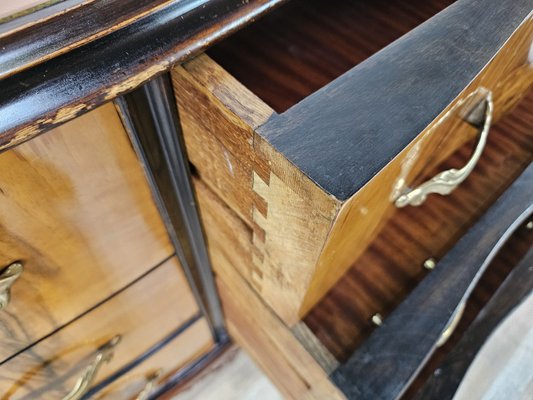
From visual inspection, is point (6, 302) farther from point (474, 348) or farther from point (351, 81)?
point (474, 348)

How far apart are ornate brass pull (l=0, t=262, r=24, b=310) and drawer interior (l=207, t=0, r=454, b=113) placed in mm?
229

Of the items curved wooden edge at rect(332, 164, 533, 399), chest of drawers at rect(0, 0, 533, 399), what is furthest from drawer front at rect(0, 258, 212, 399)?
curved wooden edge at rect(332, 164, 533, 399)

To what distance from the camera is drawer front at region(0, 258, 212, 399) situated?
16.3 inches

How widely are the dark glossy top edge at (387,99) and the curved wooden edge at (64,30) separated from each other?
0.10 metres

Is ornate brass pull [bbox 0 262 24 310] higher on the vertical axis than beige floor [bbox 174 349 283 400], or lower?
higher

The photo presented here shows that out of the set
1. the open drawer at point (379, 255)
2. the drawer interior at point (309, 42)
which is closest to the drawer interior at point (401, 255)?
the open drawer at point (379, 255)

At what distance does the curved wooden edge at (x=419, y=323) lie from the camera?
0.36 meters

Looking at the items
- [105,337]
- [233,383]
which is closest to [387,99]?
[105,337]

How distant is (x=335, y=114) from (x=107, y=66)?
0.14m

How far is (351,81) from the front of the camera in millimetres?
261

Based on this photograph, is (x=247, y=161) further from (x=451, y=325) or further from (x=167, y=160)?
(x=451, y=325)

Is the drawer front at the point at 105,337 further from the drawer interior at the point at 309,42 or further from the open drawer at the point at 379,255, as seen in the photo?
the drawer interior at the point at 309,42

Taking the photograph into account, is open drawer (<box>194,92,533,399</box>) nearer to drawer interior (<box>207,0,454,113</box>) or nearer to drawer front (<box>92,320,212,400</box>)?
drawer interior (<box>207,0,454,113</box>)

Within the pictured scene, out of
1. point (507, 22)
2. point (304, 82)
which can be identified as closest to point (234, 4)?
point (304, 82)
